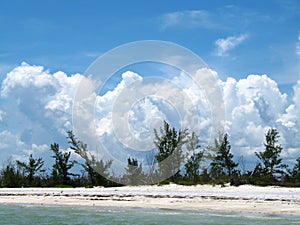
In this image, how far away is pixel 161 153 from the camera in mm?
43594

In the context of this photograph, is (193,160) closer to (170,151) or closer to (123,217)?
(170,151)

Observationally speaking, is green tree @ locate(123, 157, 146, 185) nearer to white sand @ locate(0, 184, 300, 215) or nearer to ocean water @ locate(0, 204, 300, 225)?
white sand @ locate(0, 184, 300, 215)

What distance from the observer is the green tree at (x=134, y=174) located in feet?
137

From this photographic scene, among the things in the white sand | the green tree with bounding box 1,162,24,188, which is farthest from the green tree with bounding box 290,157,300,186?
the green tree with bounding box 1,162,24,188

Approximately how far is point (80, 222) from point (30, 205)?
10.1 metres

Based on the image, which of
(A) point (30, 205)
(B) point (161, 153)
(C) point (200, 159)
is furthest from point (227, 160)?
(A) point (30, 205)

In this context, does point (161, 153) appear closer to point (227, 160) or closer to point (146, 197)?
point (227, 160)

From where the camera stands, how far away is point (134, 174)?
139 ft

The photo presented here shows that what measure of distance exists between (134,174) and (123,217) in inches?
791

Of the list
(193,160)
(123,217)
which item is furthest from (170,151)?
(123,217)

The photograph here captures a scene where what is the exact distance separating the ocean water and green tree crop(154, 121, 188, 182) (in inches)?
644

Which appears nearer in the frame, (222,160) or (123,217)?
(123,217)

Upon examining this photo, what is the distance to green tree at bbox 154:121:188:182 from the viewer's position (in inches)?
1686

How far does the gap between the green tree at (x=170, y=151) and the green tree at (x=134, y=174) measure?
1744 mm
